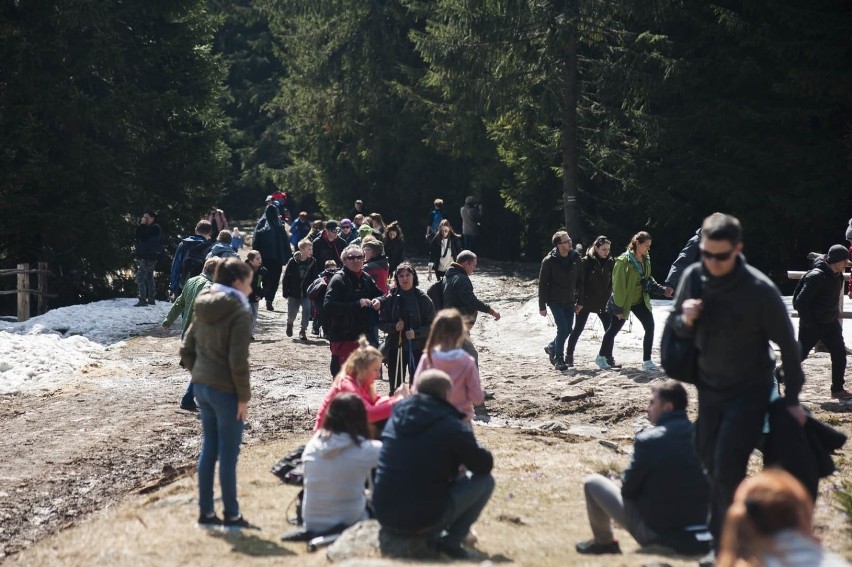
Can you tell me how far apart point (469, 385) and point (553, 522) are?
1235mm

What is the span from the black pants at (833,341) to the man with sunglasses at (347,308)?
5050mm

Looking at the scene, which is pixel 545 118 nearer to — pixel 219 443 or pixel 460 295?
pixel 460 295

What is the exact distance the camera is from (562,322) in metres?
15.6

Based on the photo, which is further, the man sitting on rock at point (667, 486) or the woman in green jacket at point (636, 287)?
the woman in green jacket at point (636, 287)

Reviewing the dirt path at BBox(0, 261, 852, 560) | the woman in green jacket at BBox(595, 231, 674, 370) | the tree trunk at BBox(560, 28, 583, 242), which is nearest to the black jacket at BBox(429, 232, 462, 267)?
A: the dirt path at BBox(0, 261, 852, 560)

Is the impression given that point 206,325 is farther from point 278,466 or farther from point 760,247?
point 760,247

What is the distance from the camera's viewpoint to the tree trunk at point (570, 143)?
89.4ft

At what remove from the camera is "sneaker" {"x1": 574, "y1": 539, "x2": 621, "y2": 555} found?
7520mm

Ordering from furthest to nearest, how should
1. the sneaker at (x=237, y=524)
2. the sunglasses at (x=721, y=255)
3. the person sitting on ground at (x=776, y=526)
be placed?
the sneaker at (x=237, y=524) → the sunglasses at (x=721, y=255) → the person sitting on ground at (x=776, y=526)

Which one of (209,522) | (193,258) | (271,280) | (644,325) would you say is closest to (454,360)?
(209,522)

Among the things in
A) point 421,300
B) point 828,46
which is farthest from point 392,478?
point 828,46

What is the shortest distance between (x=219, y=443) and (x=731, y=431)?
3.63m

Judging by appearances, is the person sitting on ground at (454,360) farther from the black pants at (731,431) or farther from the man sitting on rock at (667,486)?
the black pants at (731,431)

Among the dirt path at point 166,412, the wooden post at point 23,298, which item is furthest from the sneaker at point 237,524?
the wooden post at point 23,298
